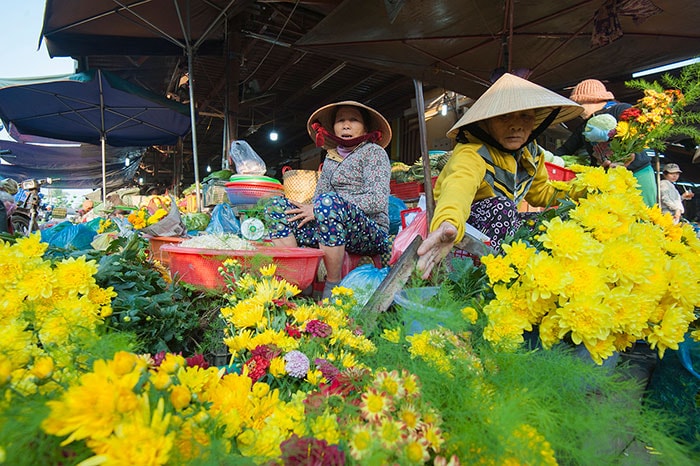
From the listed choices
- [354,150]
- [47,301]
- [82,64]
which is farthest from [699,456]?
[82,64]

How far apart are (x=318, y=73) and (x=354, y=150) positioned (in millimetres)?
5063

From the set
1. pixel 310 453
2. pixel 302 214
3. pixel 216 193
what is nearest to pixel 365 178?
pixel 302 214

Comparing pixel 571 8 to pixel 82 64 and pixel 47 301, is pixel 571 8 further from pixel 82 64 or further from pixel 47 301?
pixel 82 64

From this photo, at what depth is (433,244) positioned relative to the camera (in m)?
1.23

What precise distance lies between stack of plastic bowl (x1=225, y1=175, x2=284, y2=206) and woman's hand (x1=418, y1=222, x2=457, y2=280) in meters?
2.48

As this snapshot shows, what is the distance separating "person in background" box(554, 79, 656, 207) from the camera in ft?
8.81

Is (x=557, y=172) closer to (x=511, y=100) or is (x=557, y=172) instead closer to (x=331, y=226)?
(x=511, y=100)

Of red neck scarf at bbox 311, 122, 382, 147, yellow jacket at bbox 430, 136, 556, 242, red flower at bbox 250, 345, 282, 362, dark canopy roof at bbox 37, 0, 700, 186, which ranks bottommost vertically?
red flower at bbox 250, 345, 282, 362

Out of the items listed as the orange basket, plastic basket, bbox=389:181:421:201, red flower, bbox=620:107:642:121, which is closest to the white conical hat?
red flower, bbox=620:107:642:121

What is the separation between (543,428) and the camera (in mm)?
576

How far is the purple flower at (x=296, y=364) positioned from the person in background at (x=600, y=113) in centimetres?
241

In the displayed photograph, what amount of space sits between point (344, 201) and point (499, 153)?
939 millimetres

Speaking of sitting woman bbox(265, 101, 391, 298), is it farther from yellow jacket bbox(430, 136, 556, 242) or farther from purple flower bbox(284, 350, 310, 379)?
purple flower bbox(284, 350, 310, 379)

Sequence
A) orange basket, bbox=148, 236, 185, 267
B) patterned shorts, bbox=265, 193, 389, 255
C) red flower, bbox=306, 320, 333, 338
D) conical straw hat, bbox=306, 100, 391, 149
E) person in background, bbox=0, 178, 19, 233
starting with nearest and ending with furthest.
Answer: red flower, bbox=306, 320, 333, 338 → patterned shorts, bbox=265, 193, 389, 255 → orange basket, bbox=148, 236, 185, 267 → conical straw hat, bbox=306, 100, 391, 149 → person in background, bbox=0, 178, 19, 233
